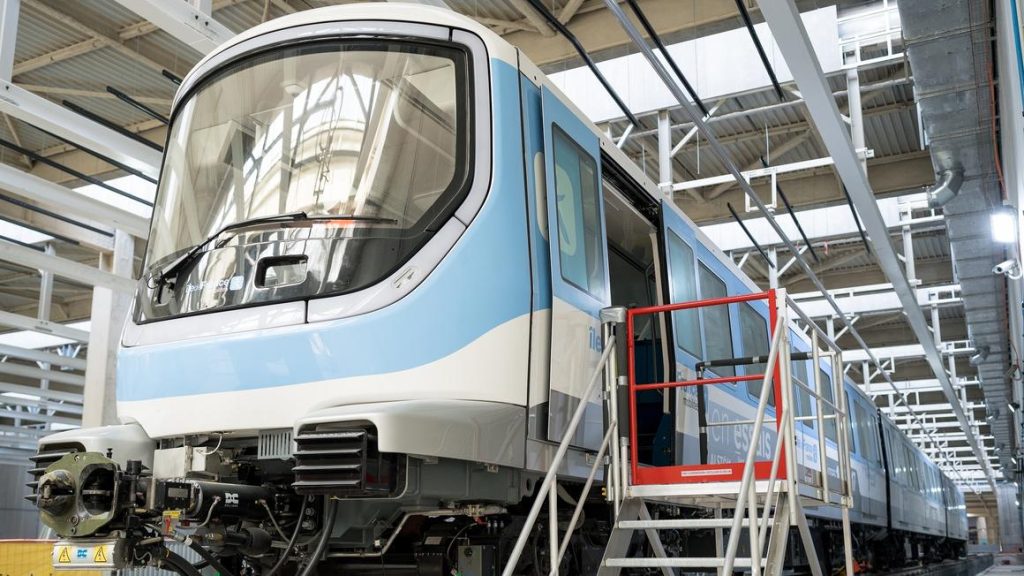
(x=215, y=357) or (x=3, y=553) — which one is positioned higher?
(x=215, y=357)

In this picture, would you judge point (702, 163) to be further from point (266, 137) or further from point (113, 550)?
point (113, 550)

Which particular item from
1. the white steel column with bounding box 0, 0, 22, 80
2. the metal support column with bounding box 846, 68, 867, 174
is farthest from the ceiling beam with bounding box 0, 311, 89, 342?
the metal support column with bounding box 846, 68, 867, 174

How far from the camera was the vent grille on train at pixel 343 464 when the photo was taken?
12.0ft

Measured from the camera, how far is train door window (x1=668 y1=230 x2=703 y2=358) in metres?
6.60

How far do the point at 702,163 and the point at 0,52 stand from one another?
38.7ft

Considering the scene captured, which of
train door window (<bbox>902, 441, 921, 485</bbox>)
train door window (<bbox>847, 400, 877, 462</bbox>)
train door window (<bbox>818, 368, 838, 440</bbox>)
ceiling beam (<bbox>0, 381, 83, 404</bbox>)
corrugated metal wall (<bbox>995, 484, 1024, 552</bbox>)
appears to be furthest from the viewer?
corrugated metal wall (<bbox>995, 484, 1024, 552</bbox>)

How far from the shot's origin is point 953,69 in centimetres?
911

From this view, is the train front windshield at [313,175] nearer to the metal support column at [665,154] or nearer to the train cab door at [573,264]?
the train cab door at [573,264]

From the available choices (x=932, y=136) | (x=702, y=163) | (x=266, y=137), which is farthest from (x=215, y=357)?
(x=702, y=163)

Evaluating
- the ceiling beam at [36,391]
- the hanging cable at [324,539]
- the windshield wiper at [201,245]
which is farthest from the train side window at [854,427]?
the ceiling beam at [36,391]

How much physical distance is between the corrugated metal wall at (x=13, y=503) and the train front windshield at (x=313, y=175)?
18.2m

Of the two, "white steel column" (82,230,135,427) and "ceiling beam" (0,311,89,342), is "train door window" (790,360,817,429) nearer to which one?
"white steel column" (82,230,135,427)

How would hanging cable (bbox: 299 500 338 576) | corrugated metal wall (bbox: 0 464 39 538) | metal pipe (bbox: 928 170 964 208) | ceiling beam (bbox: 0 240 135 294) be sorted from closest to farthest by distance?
hanging cable (bbox: 299 500 338 576) < metal pipe (bbox: 928 170 964 208) < ceiling beam (bbox: 0 240 135 294) < corrugated metal wall (bbox: 0 464 39 538)

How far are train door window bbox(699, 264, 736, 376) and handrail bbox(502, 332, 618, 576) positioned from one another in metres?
2.37
